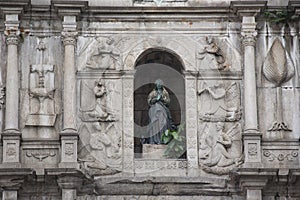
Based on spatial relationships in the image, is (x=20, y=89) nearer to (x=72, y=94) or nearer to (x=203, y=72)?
(x=72, y=94)

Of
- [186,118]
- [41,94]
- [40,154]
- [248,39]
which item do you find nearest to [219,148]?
[186,118]

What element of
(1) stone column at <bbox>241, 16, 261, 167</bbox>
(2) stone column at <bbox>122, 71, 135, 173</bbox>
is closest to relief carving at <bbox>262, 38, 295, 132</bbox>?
(1) stone column at <bbox>241, 16, 261, 167</bbox>

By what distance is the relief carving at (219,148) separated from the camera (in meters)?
21.2

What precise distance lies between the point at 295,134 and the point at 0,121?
4713mm

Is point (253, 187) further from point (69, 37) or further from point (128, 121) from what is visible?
point (69, 37)

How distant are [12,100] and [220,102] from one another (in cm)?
335

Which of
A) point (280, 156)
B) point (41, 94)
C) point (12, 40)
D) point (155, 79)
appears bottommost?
point (280, 156)

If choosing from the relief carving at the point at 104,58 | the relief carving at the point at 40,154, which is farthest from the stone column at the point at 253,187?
the relief carving at the point at 40,154

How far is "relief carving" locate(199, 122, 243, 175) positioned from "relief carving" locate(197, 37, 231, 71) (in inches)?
38.8

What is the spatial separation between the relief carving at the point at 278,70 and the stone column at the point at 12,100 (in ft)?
13.2

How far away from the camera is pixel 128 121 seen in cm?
2147

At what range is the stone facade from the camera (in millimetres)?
20984

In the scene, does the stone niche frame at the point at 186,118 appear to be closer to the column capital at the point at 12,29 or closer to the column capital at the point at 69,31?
the column capital at the point at 69,31

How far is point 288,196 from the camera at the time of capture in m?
21.0
